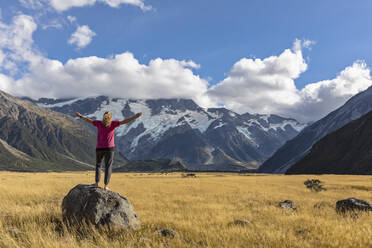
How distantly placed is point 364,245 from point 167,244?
4389mm

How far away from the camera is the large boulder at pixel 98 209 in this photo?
7926 mm

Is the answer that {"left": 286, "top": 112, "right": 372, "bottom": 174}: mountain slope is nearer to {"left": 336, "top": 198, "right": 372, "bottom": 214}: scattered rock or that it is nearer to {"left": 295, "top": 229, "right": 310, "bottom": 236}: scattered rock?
{"left": 336, "top": 198, "right": 372, "bottom": 214}: scattered rock

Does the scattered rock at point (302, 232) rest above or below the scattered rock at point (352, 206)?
above

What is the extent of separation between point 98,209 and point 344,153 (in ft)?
463

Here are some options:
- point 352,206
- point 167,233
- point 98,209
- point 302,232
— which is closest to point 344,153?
point 352,206

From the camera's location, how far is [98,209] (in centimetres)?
806

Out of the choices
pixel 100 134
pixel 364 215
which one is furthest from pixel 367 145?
pixel 100 134

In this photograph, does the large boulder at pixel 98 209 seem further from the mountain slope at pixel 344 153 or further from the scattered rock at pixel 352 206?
the mountain slope at pixel 344 153

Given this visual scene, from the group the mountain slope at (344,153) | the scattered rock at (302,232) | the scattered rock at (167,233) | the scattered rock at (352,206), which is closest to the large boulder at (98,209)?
the scattered rock at (167,233)

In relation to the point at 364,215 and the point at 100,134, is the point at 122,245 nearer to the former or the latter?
the point at 100,134

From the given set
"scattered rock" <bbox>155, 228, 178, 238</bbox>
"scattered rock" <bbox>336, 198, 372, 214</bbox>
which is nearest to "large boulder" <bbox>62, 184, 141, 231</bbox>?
"scattered rock" <bbox>155, 228, 178, 238</bbox>

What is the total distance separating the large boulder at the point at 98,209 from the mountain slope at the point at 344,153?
373 ft

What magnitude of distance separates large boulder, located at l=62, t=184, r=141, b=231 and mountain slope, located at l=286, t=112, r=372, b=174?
11357 centimetres

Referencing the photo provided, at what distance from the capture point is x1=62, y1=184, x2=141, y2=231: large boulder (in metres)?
7.93
